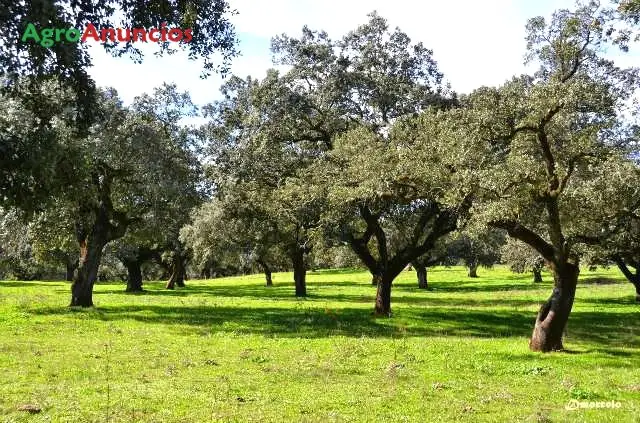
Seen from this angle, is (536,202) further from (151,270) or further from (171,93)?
(151,270)

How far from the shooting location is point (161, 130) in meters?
33.5

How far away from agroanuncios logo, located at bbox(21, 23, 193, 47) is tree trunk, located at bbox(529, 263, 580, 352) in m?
15.0

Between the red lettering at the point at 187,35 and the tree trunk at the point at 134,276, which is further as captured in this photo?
the tree trunk at the point at 134,276

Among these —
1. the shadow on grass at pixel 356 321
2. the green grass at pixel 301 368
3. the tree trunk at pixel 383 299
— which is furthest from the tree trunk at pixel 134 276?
the tree trunk at pixel 383 299

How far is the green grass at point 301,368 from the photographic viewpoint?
40.1 feet

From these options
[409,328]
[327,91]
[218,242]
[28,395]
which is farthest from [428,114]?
[218,242]

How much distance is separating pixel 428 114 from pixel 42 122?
59.1 ft

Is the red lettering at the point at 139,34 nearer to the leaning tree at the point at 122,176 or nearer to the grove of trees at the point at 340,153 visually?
the grove of trees at the point at 340,153

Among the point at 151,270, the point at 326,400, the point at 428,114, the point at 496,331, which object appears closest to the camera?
the point at 326,400

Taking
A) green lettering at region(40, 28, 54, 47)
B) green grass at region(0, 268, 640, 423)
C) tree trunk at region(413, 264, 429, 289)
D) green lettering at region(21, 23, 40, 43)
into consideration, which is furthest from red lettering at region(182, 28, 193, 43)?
tree trunk at region(413, 264, 429, 289)

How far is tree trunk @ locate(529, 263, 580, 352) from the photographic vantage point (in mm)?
20422

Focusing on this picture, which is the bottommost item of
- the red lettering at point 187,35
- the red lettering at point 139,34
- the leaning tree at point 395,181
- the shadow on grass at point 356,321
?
the shadow on grass at point 356,321

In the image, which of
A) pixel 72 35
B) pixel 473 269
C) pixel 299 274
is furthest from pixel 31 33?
pixel 473 269

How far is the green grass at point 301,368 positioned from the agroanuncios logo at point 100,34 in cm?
715
